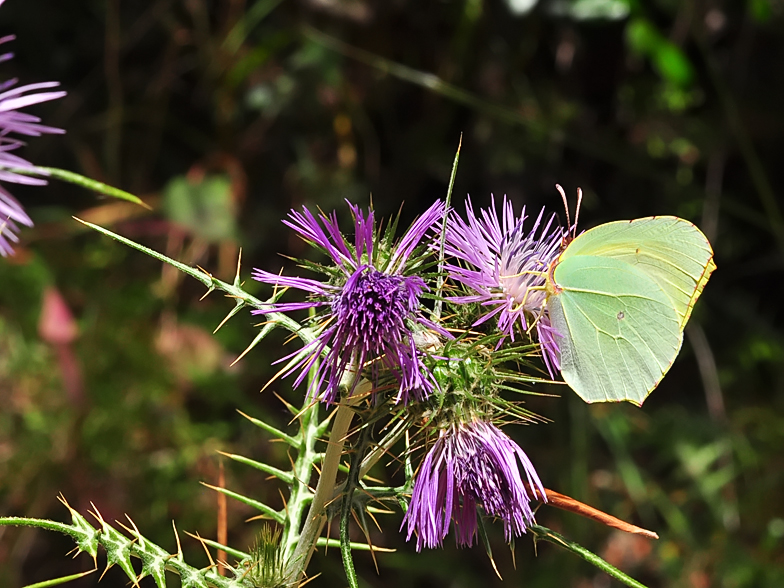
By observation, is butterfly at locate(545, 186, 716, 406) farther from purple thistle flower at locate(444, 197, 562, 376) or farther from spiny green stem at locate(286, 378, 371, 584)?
spiny green stem at locate(286, 378, 371, 584)

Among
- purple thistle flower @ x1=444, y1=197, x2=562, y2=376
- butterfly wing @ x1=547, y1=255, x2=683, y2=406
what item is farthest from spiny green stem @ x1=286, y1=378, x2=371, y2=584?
butterfly wing @ x1=547, y1=255, x2=683, y2=406

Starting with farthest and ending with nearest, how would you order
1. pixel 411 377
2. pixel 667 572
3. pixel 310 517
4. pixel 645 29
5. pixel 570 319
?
pixel 667 572 < pixel 645 29 < pixel 570 319 < pixel 310 517 < pixel 411 377

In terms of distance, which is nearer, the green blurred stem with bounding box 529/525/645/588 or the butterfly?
the green blurred stem with bounding box 529/525/645/588

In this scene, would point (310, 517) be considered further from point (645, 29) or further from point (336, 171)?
point (645, 29)

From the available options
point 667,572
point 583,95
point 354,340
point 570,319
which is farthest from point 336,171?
point 667,572

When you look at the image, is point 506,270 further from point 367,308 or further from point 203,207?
point 203,207

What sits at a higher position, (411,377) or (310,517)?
(411,377)

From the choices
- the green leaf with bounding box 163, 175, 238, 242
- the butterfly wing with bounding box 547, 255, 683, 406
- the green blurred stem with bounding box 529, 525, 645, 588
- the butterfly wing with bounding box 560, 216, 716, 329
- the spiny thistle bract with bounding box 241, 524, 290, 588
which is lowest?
the spiny thistle bract with bounding box 241, 524, 290, 588
